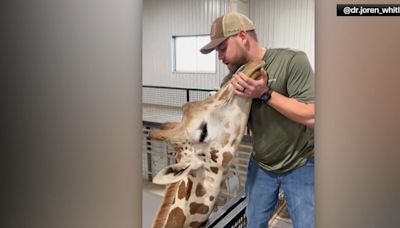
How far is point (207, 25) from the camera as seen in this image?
1601 mm

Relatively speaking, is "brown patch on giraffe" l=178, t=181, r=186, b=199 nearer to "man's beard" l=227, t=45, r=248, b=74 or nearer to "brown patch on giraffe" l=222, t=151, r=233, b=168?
"brown patch on giraffe" l=222, t=151, r=233, b=168

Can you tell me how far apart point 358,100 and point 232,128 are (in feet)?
1.01

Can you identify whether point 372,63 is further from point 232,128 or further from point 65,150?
point 65,150

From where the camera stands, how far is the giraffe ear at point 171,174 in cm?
80

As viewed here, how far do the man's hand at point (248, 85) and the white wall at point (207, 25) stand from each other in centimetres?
13

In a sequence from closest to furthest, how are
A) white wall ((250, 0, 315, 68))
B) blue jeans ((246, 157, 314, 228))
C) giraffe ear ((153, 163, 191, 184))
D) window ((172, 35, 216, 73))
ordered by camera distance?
giraffe ear ((153, 163, 191, 184))
blue jeans ((246, 157, 314, 228))
white wall ((250, 0, 315, 68))
window ((172, 35, 216, 73))

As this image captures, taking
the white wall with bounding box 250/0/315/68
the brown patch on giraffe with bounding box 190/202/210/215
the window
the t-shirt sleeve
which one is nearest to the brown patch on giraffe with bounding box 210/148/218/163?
the brown patch on giraffe with bounding box 190/202/210/215


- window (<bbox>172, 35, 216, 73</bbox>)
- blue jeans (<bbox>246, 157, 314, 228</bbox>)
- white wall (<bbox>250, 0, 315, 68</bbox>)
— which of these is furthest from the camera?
window (<bbox>172, 35, 216, 73</bbox>)

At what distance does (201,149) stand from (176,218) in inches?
7.7

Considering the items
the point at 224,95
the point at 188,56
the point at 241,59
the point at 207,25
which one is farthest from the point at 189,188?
the point at 188,56

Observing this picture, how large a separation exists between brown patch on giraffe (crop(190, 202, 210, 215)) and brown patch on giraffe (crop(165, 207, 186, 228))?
3 cm

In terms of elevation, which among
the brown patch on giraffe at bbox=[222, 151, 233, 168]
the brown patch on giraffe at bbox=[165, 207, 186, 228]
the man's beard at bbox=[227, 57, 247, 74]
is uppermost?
the man's beard at bbox=[227, 57, 247, 74]

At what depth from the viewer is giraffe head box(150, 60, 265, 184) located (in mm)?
842

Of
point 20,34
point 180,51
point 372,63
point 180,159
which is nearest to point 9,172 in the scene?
point 20,34
